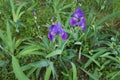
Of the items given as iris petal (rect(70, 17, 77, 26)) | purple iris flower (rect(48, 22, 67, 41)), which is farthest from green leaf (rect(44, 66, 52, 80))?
iris petal (rect(70, 17, 77, 26))

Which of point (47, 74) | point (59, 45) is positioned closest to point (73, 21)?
point (59, 45)

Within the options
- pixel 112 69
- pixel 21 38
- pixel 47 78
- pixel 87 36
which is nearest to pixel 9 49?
pixel 21 38

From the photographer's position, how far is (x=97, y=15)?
8.96ft

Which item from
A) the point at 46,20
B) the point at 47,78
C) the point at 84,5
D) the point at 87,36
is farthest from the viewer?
the point at 84,5

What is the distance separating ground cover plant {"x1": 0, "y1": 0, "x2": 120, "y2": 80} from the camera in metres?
2.14

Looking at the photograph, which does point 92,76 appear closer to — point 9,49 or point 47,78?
point 47,78

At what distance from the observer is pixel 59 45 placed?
2125 mm

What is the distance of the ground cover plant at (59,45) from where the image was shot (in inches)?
84.4

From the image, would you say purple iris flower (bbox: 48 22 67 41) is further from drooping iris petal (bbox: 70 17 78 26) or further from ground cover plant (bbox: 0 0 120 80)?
drooping iris petal (bbox: 70 17 78 26)

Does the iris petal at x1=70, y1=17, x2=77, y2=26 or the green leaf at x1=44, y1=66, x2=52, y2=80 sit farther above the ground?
the iris petal at x1=70, y1=17, x2=77, y2=26

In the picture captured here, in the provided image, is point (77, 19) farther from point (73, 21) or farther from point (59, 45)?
point (59, 45)

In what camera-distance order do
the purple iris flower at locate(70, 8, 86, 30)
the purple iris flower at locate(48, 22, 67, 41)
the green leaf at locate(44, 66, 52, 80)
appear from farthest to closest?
the purple iris flower at locate(70, 8, 86, 30), the green leaf at locate(44, 66, 52, 80), the purple iris flower at locate(48, 22, 67, 41)

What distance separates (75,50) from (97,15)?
0.61 metres

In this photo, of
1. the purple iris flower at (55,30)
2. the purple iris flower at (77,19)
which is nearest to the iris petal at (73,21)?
the purple iris flower at (77,19)
